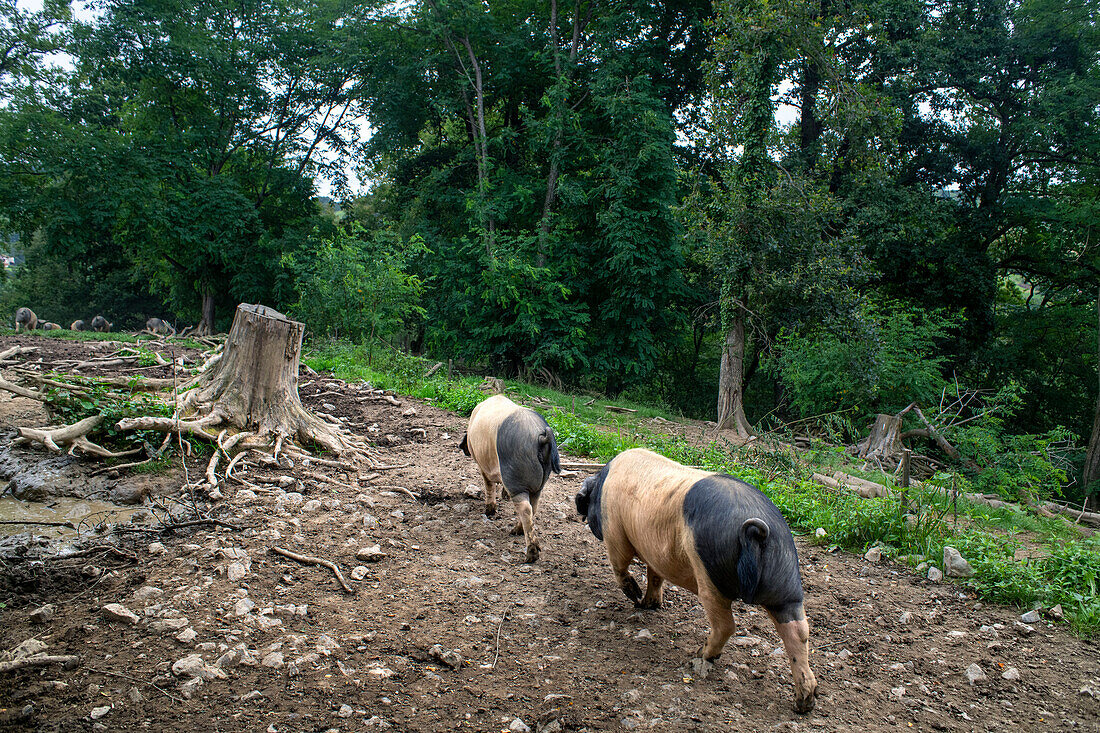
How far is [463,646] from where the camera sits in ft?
10.9

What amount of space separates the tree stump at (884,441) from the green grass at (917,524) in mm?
1849

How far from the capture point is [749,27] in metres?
12.6

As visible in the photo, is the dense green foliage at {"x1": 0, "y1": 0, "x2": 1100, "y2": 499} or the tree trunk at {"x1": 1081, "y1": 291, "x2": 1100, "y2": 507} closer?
the dense green foliage at {"x1": 0, "y1": 0, "x2": 1100, "y2": 499}

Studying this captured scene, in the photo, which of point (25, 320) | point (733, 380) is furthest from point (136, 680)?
point (25, 320)

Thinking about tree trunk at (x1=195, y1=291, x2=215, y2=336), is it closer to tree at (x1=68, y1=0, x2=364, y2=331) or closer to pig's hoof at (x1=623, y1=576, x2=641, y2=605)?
tree at (x1=68, y1=0, x2=364, y2=331)

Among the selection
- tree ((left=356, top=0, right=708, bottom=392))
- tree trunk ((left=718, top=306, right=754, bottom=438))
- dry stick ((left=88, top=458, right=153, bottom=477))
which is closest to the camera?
dry stick ((left=88, top=458, right=153, bottom=477))

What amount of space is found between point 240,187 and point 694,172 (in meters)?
16.1

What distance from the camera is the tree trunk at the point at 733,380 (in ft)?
44.8

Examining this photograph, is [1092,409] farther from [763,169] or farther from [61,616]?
[61,616]

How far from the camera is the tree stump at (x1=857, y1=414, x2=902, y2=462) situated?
995cm

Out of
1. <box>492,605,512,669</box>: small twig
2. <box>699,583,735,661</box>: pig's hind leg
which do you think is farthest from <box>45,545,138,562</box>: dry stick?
<box>699,583,735,661</box>: pig's hind leg

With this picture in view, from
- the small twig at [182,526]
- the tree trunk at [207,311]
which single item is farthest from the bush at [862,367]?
the tree trunk at [207,311]

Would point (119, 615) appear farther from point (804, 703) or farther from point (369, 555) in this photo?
point (804, 703)

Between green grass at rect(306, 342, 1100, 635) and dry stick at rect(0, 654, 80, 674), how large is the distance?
16.7ft
